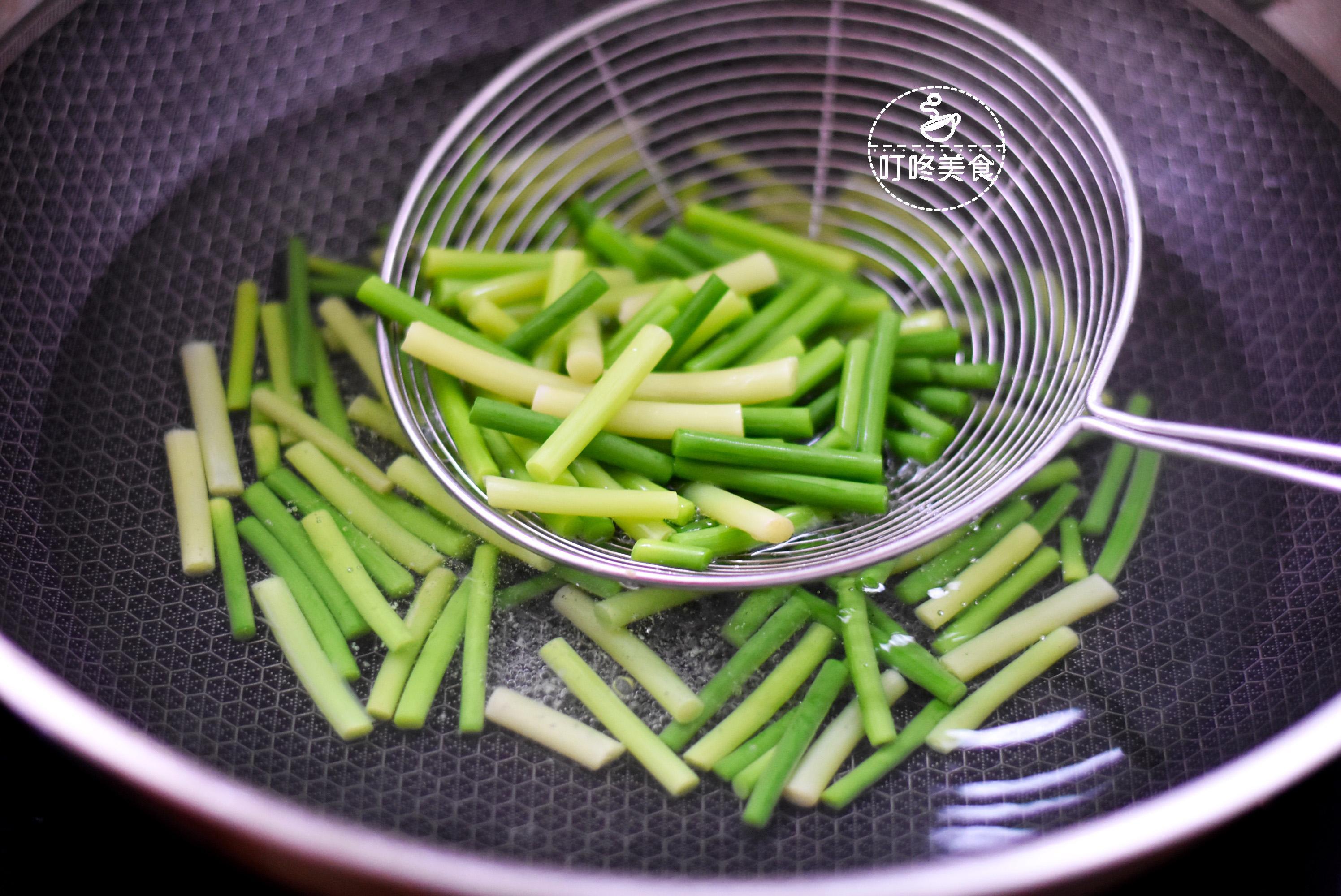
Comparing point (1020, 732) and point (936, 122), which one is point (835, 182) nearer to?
point (936, 122)

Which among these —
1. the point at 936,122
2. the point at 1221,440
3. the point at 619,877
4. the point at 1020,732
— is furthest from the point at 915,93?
the point at 619,877

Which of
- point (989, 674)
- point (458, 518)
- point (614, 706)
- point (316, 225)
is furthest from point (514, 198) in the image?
point (989, 674)

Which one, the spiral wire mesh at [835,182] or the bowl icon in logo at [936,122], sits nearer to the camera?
the spiral wire mesh at [835,182]

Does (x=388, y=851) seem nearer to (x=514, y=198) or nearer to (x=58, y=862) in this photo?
(x=58, y=862)

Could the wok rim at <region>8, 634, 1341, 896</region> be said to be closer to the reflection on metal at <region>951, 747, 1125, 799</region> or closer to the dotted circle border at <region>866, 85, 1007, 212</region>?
the reflection on metal at <region>951, 747, 1125, 799</region>

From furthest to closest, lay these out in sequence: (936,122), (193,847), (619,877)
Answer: (936,122), (193,847), (619,877)

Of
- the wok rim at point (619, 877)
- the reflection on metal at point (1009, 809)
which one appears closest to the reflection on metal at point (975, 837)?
the reflection on metal at point (1009, 809)

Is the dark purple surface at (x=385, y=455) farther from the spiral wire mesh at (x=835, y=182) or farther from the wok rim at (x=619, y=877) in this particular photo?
the wok rim at (x=619, y=877)
